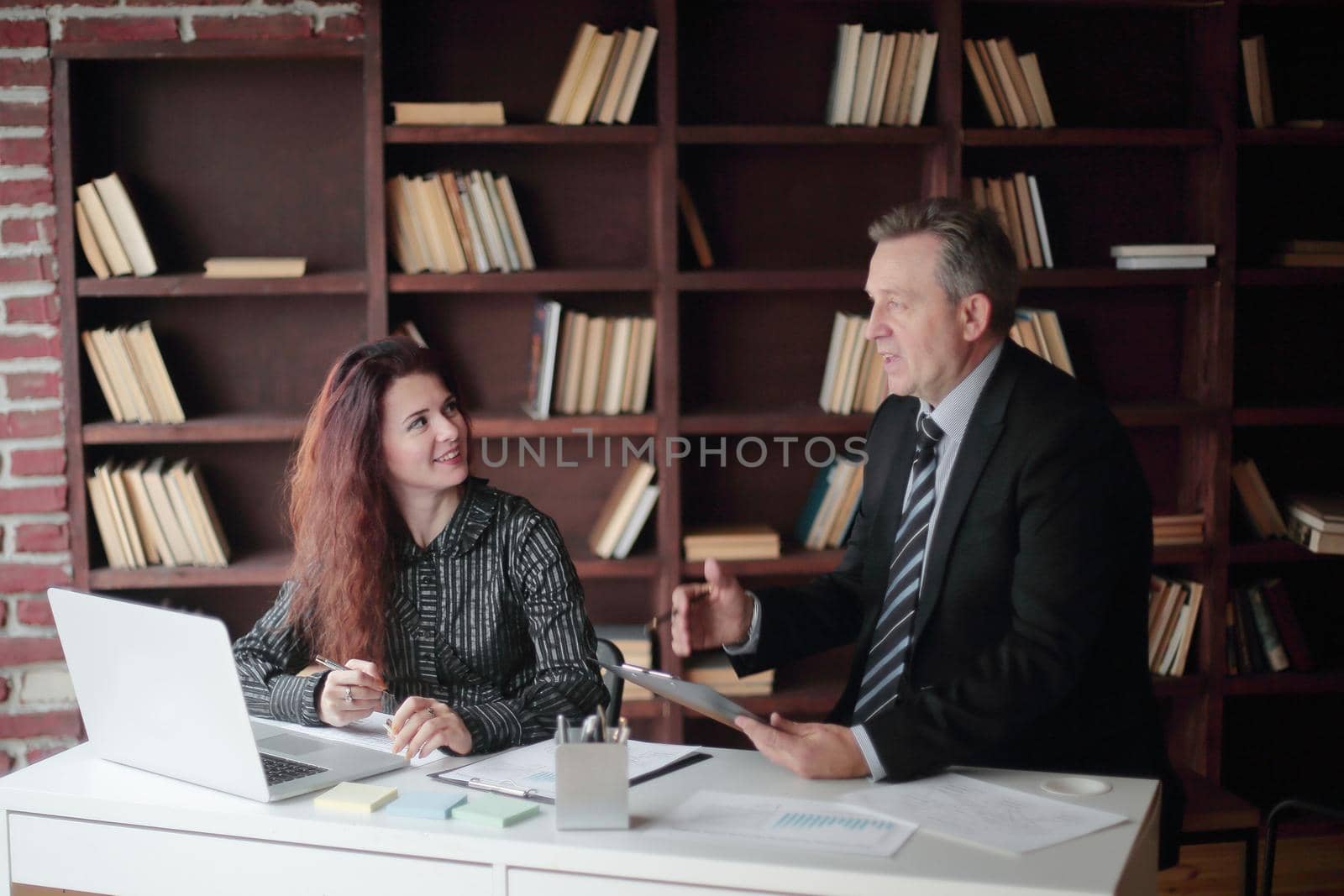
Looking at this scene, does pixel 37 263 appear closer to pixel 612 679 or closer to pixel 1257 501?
pixel 612 679

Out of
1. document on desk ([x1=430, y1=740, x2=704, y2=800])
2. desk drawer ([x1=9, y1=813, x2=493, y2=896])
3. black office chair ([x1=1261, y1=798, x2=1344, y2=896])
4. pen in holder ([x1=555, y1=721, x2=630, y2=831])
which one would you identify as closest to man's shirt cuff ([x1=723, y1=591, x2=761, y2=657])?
document on desk ([x1=430, y1=740, x2=704, y2=800])

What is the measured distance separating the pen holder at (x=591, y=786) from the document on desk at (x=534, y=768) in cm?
11

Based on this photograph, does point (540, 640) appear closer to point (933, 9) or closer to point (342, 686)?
point (342, 686)

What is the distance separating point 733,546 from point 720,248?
0.82 meters

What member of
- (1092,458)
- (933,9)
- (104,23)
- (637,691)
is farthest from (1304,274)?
(104,23)

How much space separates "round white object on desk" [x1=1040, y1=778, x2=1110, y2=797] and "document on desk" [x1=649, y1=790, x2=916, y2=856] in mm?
253

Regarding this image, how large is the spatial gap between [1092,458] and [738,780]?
766 millimetres

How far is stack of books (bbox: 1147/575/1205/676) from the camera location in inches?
133

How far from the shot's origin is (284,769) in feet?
5.74

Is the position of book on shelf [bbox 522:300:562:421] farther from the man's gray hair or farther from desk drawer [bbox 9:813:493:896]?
desk drawer [bbox 9:813:493:896]

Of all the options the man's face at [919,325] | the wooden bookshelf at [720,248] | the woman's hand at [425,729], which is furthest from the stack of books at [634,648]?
the woman's hand at [425,729]

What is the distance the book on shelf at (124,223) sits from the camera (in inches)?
123

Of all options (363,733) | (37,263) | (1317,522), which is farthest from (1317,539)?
(37,263)

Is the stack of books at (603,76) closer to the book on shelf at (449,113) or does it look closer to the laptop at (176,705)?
the book on shelf at (449,113)
